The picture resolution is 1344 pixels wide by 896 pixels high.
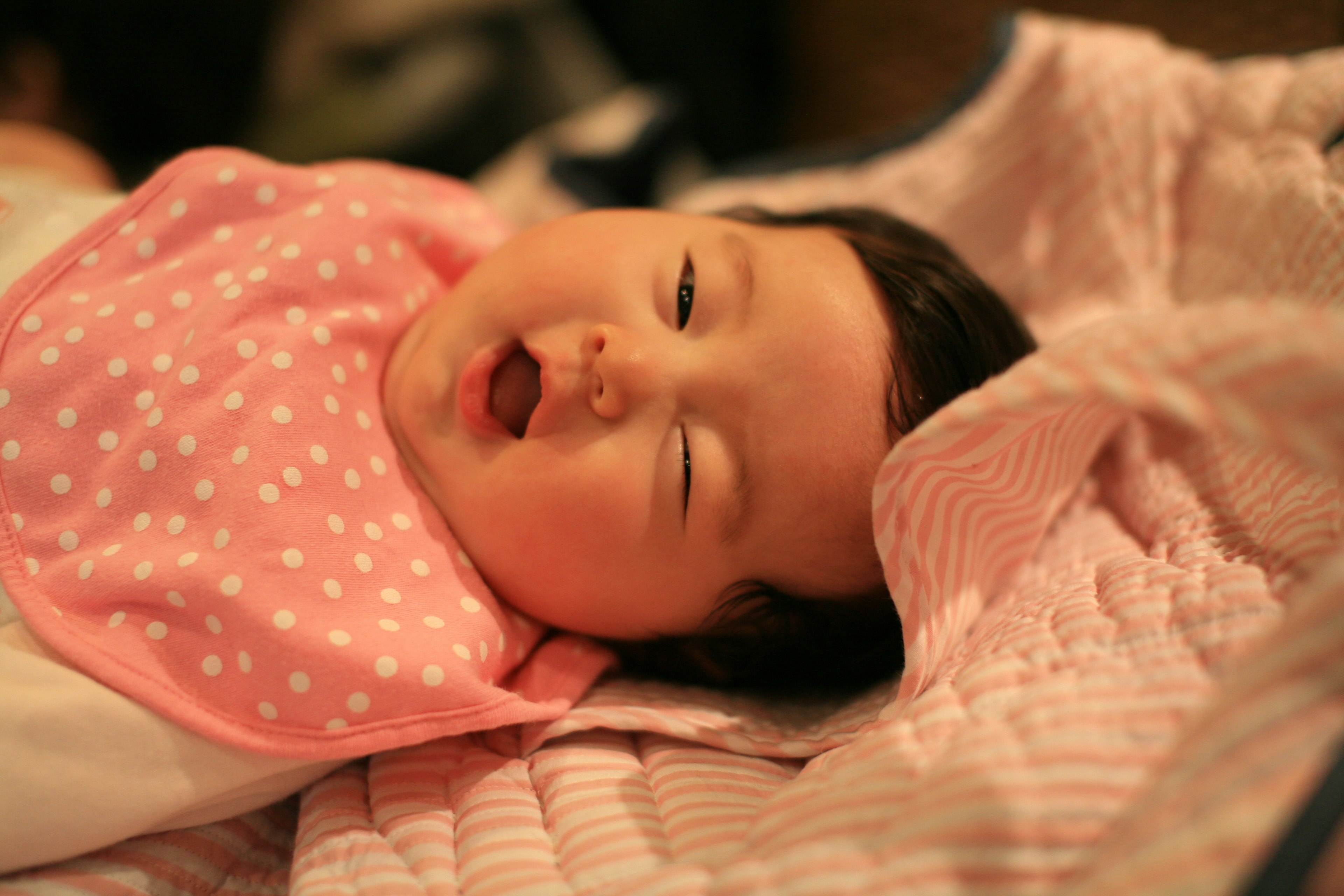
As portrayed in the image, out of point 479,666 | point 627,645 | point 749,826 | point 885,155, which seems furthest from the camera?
point 885,155

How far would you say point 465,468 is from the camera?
874mm

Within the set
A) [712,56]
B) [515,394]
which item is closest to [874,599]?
[515,394]

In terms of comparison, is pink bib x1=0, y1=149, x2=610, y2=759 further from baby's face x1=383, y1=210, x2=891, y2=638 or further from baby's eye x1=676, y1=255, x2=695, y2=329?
baby's eye x1=676, y1=255, x2=695, y2=329

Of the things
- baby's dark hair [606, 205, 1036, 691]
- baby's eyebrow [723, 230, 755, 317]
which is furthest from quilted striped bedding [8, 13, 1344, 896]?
baby's eyebrow [723, 230, 755, 317]

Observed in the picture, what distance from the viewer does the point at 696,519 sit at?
83 centimetres

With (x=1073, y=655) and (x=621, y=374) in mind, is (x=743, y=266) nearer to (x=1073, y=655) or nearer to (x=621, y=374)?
(x=621, y=374)

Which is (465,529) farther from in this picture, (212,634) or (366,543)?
(212,634)

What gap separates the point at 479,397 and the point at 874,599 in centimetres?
46

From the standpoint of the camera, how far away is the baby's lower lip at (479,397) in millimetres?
863

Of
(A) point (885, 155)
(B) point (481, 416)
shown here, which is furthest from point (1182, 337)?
(A) point (885, 155)

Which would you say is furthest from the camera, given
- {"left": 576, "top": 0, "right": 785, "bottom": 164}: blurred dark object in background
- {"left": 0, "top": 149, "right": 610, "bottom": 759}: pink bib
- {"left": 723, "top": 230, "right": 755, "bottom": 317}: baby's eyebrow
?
{"left": 576, "top": 0, "right": 785, "bottom": 164}: blurred dark object in background

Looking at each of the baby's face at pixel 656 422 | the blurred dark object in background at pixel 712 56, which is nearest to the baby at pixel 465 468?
the baby's face at pixel 656 422

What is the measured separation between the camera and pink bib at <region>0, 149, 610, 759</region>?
2.44 ft

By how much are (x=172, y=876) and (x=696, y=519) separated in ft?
1.82
